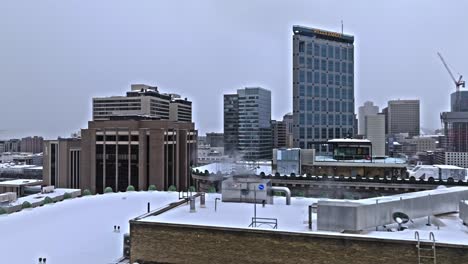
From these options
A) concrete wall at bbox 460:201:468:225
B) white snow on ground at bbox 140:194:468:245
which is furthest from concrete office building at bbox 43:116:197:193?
concrete wall at bbox 460:201:468:225

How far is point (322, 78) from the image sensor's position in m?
87.9

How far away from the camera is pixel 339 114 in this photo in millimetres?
89000

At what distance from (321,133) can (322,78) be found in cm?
1210

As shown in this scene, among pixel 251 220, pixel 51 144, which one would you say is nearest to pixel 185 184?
pixel 51 144

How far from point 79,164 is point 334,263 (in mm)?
91450

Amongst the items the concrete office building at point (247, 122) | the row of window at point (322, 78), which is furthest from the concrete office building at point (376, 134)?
the concrete office building at point (247, 122)

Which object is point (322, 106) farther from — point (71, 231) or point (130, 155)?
point (71, 231)

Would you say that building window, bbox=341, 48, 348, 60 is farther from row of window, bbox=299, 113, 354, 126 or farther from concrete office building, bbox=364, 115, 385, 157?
concrete office building, bbox=364, 115, 385, 157

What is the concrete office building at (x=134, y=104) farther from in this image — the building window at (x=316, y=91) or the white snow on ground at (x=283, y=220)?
the white snow on ground at (x=283, y=220)

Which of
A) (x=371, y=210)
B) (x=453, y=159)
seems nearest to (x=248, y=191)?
(x=371, y=210)

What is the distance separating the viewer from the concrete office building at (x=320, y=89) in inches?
3413

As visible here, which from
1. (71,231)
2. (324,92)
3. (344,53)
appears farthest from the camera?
(344,53)

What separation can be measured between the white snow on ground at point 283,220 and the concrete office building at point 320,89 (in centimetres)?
6669

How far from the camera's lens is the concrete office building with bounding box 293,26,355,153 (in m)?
86.7
